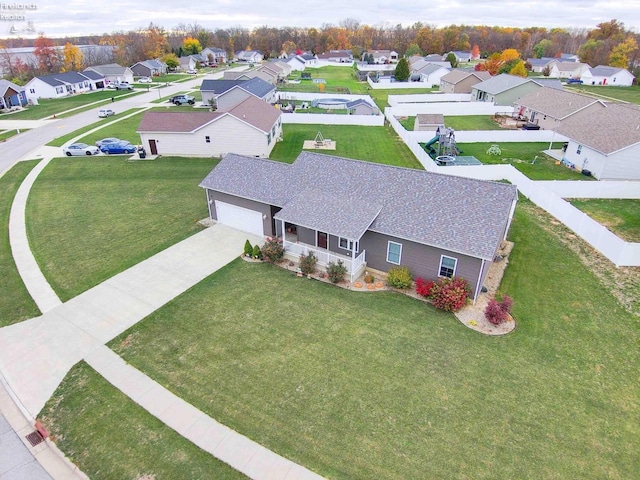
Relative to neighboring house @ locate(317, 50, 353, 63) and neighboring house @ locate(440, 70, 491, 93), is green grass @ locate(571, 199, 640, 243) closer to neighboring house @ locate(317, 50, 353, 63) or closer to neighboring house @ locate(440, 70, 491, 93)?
neighboring house @ locate(440, 70, 491, 93)

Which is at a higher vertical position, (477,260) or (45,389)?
(477,260)

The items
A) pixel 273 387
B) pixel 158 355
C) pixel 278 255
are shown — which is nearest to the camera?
pixel 273 387

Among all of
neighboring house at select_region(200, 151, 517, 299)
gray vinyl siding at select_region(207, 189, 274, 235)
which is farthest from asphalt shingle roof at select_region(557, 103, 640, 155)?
gray vinyl siding at select_region(207, 189, 274, 235)

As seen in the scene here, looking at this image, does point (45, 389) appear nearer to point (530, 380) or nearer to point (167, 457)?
point (167, 457)

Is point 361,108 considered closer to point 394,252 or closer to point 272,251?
point 272,251

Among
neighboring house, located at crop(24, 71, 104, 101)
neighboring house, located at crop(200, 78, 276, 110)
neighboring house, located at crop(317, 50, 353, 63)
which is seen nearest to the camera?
neighboring house, located at crop(200, 78, 276, 110)

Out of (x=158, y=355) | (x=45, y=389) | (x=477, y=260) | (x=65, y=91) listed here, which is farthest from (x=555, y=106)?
(x=65, y=91)

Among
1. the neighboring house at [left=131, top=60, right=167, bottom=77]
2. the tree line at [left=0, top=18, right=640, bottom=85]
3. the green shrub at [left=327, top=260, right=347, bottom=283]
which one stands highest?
the tree line at [left=0, top=18, right=640, bottom=85]
